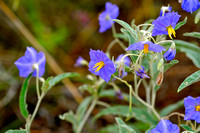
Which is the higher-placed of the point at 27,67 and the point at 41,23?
the point at 41,23

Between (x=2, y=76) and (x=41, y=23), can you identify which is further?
(x=41, y=23)

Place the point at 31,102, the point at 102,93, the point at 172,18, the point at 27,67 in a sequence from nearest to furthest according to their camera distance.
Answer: the point at 172,18
the point at 27,67
the point at 102,93
the point at 31,102

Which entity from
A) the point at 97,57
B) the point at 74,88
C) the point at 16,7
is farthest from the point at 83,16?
the point at 97,57

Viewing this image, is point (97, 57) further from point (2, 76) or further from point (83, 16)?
point (83, 16)

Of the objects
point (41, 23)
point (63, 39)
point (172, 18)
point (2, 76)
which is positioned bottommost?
point (172, 18)

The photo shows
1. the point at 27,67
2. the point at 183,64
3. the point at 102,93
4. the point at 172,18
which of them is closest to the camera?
the point at 172,18

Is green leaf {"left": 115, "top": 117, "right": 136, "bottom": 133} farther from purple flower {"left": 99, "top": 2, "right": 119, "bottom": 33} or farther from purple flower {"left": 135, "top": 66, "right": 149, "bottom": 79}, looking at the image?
purple flower {"left": 99, "top": 2, "right": 119, "bottom": 33}
